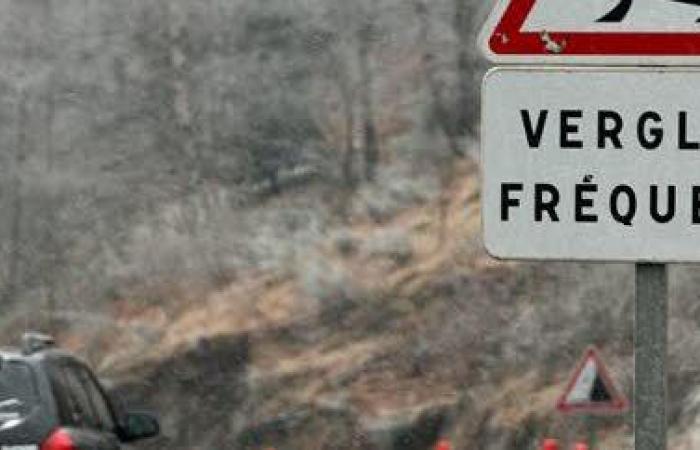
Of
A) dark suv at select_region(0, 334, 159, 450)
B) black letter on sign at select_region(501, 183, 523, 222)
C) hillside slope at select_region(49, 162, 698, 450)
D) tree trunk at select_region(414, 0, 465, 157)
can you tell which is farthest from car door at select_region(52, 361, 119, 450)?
tree trunk at select_region(414, 0, 465, 157)

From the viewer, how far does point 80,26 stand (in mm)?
30234

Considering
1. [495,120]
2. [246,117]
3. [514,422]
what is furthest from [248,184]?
[495,120]

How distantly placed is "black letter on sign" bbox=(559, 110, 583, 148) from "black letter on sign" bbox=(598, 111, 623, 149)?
0.13 ft

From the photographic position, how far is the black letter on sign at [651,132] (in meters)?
4.31

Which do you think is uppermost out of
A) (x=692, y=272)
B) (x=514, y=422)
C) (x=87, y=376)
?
(x=87, y=376)

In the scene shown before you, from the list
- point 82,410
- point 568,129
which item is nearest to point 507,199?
point 568,129

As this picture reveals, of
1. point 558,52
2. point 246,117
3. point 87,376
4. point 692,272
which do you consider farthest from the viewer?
point 246,117

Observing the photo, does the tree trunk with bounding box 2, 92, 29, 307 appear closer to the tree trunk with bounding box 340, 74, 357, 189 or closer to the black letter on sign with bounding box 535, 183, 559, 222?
the tree trunk with bounding box 340, 74, 357, 189

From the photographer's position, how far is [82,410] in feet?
37.4

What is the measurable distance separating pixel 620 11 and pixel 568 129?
26cm

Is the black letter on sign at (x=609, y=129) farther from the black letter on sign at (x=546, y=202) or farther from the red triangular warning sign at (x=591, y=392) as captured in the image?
the red triangular warning sign at (x=591, y=392)

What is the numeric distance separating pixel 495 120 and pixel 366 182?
82.9 feet

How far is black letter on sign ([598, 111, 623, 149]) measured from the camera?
14.1 ft

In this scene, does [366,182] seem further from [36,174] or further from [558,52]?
[558,52]
